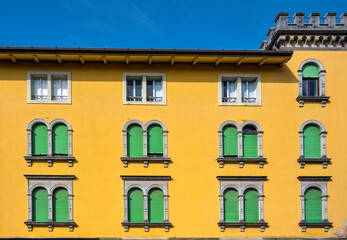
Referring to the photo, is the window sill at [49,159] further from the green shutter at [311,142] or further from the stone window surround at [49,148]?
the green shutter at [311,142]

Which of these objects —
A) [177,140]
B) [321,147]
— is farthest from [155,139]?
[321,147]

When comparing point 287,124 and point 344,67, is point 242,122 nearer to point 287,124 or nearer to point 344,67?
point 287,124

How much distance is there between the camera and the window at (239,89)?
58.6 ft

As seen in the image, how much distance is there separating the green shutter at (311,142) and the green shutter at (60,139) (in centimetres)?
1199

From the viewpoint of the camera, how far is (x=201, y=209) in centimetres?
1720

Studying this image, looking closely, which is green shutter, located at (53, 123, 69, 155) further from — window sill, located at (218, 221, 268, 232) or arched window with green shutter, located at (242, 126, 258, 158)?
arched window with green shutter, located at (242, 126, 258, 158)

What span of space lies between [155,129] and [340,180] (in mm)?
9616

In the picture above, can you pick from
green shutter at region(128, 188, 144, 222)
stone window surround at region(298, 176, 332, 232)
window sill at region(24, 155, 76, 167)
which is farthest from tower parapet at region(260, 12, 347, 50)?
window sill at region(24, 155, 76, 167)

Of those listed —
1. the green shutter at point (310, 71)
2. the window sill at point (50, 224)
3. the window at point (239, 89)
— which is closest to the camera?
the window sill at point (50, 224)

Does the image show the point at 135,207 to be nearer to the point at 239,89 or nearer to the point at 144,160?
the point at 144,160

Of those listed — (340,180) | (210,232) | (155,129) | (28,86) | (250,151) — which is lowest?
(210,232)

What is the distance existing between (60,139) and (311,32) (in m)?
13.8

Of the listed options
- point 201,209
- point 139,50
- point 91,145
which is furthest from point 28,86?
point 201,209

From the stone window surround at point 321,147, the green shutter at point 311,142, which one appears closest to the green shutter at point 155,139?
the stone window surround at point 321,147
